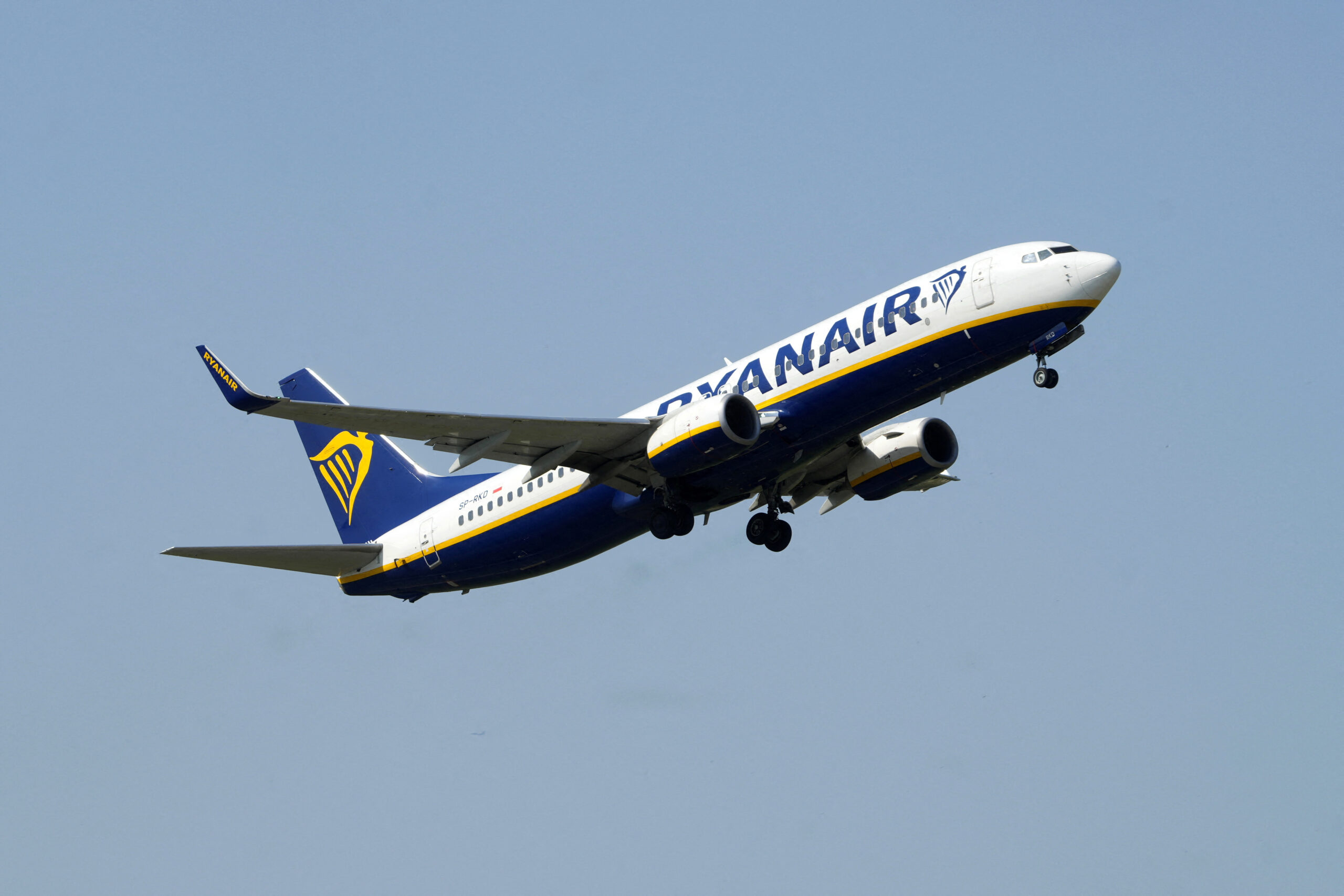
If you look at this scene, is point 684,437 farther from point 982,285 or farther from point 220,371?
point 220,371

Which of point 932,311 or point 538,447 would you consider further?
point 538,447

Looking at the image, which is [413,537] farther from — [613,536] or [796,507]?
[796,507]

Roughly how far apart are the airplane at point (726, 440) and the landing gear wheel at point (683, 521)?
41 mm

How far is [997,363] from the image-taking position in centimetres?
3509

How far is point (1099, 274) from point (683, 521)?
38.4ft

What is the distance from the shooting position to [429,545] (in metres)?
42.1

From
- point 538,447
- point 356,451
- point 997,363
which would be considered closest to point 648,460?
point 538,447

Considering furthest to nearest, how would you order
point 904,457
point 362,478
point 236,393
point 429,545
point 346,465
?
point 346,465 < point 362,478 < point 429,545 < point 904,457 < point 236,393

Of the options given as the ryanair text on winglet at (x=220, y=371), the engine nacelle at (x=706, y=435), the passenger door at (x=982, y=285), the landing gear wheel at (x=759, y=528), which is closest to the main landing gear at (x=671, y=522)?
the engine nacelle at (x=706, y=435)

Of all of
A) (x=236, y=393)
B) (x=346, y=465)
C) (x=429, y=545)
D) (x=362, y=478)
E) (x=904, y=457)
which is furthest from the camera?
(x=346, y=465)

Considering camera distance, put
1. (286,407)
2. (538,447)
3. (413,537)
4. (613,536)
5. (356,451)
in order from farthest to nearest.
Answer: (356,451) → (413,537) → (613,536) → (538,447) → (286,407)

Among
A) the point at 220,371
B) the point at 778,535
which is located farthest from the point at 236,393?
the point at 778,535

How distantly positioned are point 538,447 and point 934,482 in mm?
12631

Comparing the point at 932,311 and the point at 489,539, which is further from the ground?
the point at 932,311
